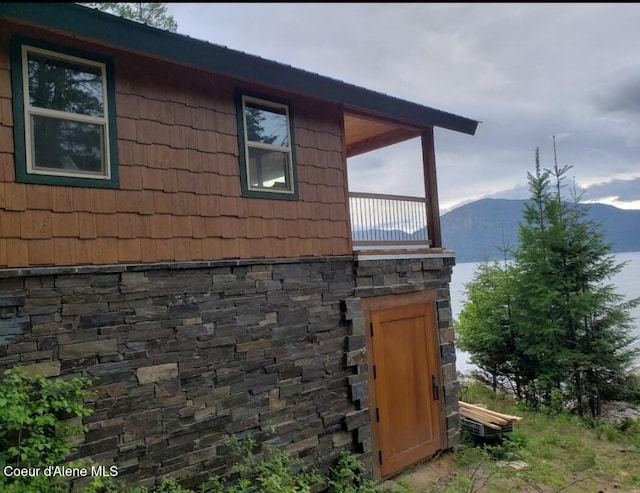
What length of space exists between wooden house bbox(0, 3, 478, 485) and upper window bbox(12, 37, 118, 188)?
0.01 m

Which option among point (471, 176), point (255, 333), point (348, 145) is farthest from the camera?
point (471, 176)

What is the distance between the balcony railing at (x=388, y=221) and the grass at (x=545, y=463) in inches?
128

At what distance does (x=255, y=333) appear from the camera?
15.7 feet

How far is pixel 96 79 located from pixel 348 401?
4512 millimetres

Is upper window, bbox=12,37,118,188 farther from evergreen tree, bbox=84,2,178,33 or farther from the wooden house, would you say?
evergreen tree, bbox=84,2,178,33

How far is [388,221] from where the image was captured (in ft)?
21.3

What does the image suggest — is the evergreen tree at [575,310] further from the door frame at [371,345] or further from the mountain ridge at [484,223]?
the mountain ridge at [484,223]

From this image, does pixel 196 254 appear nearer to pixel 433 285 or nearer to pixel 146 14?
pixel 433 285

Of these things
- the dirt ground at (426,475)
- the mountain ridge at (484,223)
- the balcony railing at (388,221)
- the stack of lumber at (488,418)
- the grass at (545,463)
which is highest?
the mountain ridge at (484,223)

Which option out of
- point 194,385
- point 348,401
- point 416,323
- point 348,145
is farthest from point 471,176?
point 194,385

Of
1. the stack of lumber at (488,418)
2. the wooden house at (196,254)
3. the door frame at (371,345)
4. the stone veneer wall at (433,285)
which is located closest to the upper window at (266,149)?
the wooden house at (196,254)

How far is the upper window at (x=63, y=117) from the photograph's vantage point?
11.5 ft

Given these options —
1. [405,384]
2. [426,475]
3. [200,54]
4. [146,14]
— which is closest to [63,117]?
[200,54]

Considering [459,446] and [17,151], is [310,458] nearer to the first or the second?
[459,446]
